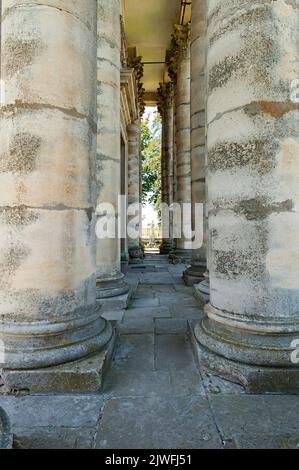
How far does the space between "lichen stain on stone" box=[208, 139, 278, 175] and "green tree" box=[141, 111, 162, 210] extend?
98.5 ft

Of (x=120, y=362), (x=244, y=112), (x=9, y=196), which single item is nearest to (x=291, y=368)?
(x=120, y=362)

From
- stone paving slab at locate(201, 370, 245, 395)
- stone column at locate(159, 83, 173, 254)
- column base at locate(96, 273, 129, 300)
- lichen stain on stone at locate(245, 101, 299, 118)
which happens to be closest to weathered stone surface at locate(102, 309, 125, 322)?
column base at locate(96, 273, 129, 300)

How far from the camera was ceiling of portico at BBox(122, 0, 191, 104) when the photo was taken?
48.0 ft

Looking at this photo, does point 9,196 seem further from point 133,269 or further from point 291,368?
point 133,269

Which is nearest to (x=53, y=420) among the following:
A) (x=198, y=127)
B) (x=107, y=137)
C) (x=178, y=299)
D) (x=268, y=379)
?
(x=268, y=379)

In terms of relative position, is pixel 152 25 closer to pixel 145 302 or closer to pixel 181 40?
pixel 181 40

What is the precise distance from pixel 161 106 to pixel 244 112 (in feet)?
61.3

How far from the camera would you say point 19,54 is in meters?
2.90

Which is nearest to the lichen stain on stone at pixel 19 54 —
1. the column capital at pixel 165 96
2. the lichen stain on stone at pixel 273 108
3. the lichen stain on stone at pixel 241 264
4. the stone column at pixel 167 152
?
the lichen stain on stone at pixel 273 108

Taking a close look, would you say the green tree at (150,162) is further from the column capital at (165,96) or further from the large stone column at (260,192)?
the large stone column at (260,192)

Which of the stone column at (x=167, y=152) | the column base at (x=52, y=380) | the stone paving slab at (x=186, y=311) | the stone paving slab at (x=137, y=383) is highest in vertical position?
the stone column at (x=167, y=152)

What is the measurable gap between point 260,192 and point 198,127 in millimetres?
5631

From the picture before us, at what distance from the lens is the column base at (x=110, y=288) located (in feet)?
18.2

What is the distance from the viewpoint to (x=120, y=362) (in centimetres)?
334
